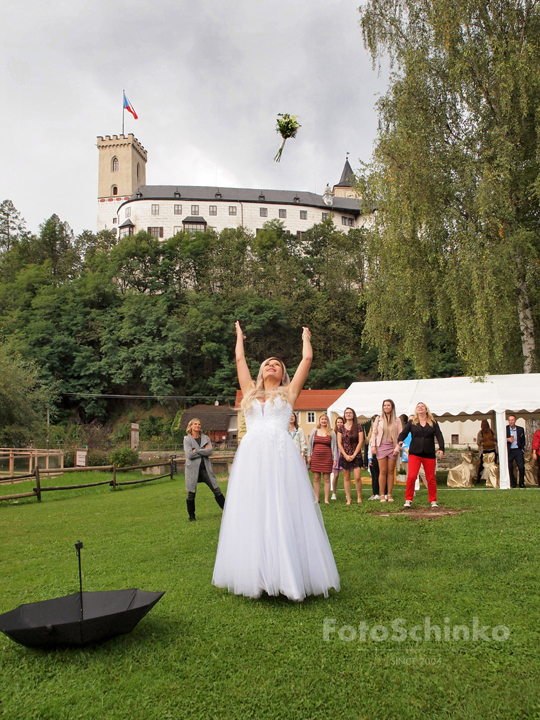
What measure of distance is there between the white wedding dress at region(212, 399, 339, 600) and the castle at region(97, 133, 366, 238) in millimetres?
86445

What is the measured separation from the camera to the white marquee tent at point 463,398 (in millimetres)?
15602

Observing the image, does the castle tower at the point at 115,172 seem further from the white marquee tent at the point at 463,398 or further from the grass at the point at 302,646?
the grass at the point at 302,646

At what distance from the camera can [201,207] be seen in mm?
93312

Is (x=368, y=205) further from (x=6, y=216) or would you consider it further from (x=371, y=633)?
(x=6, y=216)

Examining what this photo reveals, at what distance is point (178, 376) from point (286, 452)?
58565 millimetres

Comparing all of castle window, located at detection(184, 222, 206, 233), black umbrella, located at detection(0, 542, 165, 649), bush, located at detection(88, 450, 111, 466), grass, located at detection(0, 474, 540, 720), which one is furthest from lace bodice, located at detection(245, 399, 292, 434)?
castle window, located at detection(184, 222, 206, 233)

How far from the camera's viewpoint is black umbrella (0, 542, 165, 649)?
12.5ft

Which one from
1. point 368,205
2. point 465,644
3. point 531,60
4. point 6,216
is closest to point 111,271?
point 6,216

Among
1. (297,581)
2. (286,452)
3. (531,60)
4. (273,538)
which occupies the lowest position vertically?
(297,581)

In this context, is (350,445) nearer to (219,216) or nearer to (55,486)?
(55,486)

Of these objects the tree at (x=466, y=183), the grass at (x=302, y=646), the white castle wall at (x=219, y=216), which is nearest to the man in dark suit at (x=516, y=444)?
the tree at (x=466, y=183)

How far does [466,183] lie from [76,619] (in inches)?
742

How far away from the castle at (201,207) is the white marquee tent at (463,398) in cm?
7435

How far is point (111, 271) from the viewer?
72.8 metres
